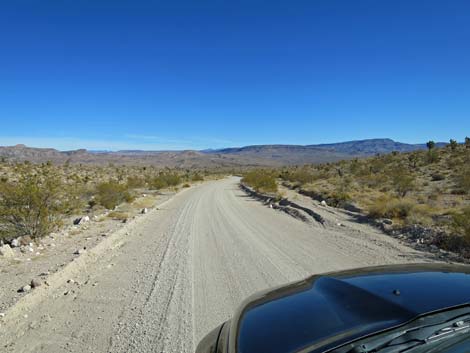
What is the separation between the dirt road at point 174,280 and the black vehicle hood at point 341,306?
7.06 feet

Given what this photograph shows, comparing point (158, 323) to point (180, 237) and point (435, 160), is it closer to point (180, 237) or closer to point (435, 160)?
point (180, 237)

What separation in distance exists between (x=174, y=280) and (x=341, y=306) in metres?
5.23

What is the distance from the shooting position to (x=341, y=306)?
2467 mm

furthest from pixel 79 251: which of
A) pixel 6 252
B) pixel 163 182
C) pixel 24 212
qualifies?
pixel 163 182

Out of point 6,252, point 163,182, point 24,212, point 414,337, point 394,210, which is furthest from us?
point 163,182

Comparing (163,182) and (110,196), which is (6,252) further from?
(163,182)

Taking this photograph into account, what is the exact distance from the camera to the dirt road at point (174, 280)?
481 cm

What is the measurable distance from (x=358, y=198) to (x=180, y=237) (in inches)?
498

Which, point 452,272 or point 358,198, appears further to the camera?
point 358,198

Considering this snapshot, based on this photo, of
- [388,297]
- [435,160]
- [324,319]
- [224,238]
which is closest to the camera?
[324,319]

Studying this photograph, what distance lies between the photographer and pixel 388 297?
8.07 ft

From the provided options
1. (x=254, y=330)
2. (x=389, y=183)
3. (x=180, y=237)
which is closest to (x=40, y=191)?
(x=180, y=237)

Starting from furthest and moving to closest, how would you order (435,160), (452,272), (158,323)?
(435,160) → (158,323) → (452,272)

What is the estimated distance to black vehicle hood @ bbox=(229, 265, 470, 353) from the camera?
210 centimetres
